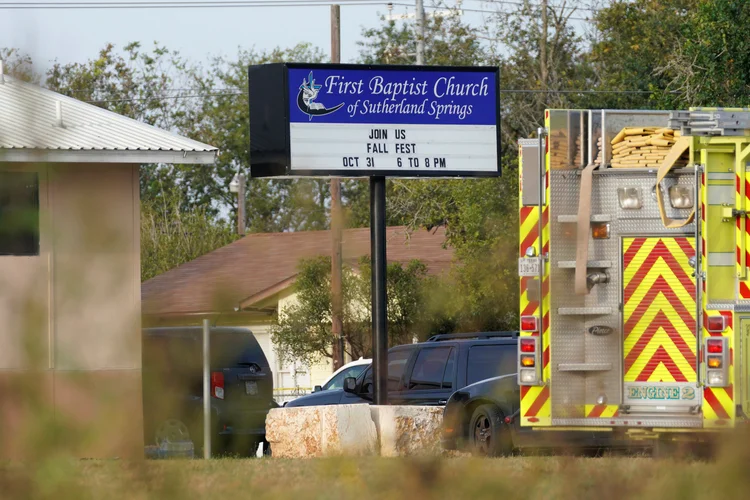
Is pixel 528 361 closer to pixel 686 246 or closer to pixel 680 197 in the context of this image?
pixel 686 246

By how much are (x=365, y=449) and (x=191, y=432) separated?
0.50 m

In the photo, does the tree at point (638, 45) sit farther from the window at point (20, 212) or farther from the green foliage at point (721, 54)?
the window at point (20, 212)

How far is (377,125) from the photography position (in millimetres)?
13375

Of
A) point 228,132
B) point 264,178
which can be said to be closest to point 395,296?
point 264,178

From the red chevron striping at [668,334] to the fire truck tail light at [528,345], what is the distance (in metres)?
0.83

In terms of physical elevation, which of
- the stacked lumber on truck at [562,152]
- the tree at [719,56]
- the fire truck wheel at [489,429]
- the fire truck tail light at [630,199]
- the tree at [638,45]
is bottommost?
the fire truck wheel at [489,429]

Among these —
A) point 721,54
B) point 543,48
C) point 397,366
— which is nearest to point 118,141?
point 397,366

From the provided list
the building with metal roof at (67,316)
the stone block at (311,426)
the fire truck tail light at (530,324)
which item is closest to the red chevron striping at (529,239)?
the fire truck tail light at (530,324)

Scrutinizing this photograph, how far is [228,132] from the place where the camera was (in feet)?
68.8

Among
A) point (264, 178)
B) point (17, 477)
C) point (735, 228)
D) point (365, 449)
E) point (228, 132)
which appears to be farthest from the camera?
point (228, 132)

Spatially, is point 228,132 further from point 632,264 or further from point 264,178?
point 632,264

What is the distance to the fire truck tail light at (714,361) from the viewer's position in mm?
9625

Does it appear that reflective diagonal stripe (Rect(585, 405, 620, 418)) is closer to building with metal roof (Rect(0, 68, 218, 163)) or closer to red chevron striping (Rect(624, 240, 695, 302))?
red chevron striping (Rect(624, 240, 695, 302))

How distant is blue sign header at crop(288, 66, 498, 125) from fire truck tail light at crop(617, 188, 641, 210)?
348 cm
